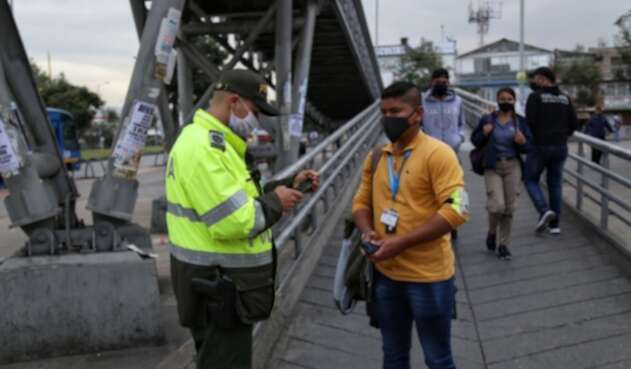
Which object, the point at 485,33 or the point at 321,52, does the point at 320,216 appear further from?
the point at 485,33

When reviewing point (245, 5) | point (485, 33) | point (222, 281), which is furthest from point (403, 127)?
point (485, 33)

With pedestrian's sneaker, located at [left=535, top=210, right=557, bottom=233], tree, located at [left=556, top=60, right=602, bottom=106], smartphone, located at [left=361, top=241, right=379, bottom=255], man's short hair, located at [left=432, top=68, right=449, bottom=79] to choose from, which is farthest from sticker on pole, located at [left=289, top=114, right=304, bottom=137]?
tree, located at [left=556, top=60, right=602, bottom=106]

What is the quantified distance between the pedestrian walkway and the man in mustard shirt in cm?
118

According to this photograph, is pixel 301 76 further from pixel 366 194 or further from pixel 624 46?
pixel 624 46

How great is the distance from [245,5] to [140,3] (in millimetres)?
2596

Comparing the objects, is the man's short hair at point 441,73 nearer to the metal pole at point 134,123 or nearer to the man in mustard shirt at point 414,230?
the metal pole at point 134,123

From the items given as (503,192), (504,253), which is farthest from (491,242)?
(503,192)

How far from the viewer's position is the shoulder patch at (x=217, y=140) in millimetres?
2457

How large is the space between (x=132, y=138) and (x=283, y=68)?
527cm

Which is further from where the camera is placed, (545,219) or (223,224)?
(545,219)

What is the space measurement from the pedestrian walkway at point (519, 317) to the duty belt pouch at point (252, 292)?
145 cm

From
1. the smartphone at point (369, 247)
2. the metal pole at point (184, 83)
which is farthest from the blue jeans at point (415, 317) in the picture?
the metal pole at point (184, 83)

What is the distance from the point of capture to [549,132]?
631 centimetres

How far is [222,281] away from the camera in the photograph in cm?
250
